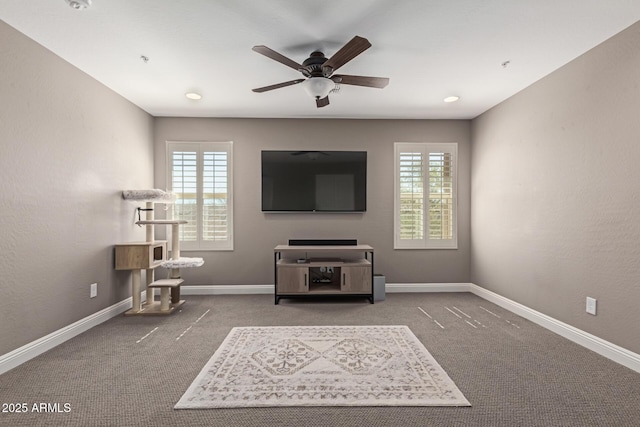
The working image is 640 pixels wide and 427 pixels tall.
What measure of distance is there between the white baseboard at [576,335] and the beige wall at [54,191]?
459 cm

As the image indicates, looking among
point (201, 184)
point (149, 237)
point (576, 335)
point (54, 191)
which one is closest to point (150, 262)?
point (149, 237)

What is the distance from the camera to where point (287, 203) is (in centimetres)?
432

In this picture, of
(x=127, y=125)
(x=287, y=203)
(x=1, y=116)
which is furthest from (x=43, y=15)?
(x=287, y=203)

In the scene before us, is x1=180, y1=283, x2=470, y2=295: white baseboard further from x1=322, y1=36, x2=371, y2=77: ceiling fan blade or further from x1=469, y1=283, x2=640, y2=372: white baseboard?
x1=322, y1=36, x2=371, y2=77: ceiling fan blade

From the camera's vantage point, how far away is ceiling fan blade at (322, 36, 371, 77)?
1.98 meters

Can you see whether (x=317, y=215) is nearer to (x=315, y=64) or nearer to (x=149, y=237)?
(x=149, y=237)

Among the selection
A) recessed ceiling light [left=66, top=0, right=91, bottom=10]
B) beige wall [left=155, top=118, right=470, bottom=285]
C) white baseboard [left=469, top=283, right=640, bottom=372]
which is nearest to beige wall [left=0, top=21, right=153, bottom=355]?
recessed ceiling light [left=66, top=0, right=91, bottom=10]

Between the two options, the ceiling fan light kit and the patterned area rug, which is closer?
the patterned area rug

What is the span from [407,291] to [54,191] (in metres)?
4.23

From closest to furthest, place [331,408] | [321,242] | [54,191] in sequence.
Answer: [331,408], [54,191], [321,242]

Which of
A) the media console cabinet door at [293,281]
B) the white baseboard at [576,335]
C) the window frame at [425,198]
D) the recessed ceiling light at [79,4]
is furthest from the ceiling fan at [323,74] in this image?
the white baseboard at [576,335]

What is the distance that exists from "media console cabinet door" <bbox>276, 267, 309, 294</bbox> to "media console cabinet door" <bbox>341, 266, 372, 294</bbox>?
0.49 m

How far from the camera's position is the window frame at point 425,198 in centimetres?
442

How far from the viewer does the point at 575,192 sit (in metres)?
2.71
